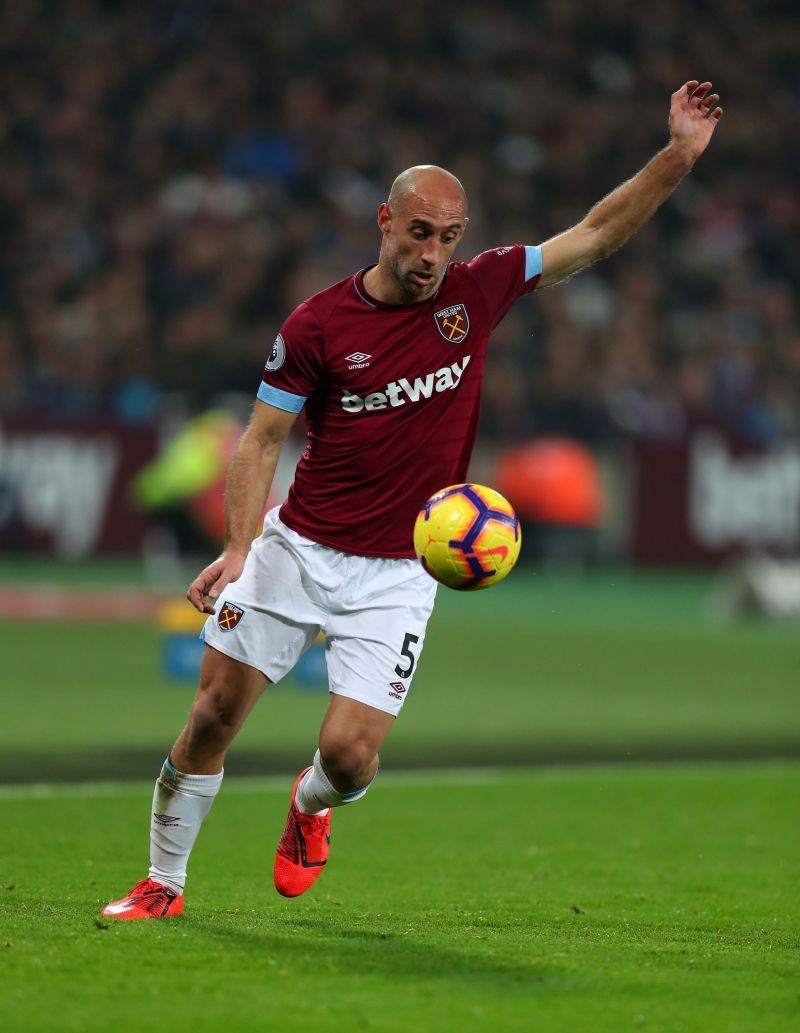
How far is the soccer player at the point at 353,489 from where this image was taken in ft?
18.8

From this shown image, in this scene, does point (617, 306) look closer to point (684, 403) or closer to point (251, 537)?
point (684, 403)

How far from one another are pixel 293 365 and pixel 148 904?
1799 mm

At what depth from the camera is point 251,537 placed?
224 inches

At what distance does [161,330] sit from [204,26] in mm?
4783

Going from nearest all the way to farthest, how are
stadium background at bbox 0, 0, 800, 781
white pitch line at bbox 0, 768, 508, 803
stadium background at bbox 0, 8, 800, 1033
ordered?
stadium background at bbox 0, 8, 800, 1033 → white pitch line at bbox 0, 768, 508, 803 → stadium background at bbox 0, 0, 800, 781

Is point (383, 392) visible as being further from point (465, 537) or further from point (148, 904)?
point (148, 904)

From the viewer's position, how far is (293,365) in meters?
5.75

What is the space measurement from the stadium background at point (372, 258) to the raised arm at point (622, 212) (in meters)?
9.72

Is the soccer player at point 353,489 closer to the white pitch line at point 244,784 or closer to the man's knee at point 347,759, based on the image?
the man's knee at point 347,759

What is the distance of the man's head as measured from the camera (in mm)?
5691

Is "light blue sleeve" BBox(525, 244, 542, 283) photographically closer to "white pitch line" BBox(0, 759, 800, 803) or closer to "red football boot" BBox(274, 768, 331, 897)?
"red football boot" BBox(274, 768, 331, 897)

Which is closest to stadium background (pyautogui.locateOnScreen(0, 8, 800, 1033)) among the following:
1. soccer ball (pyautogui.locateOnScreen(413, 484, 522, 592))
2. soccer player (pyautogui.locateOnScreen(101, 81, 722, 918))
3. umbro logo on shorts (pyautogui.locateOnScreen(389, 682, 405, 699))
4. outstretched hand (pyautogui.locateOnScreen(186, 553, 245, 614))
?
soccer player (pyautogui.locateOnScreen(101, 81, 722, 918))

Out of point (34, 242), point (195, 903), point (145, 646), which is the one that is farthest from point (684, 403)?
point (195, 903)

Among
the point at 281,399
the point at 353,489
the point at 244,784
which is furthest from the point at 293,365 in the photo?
the point at 244,784
